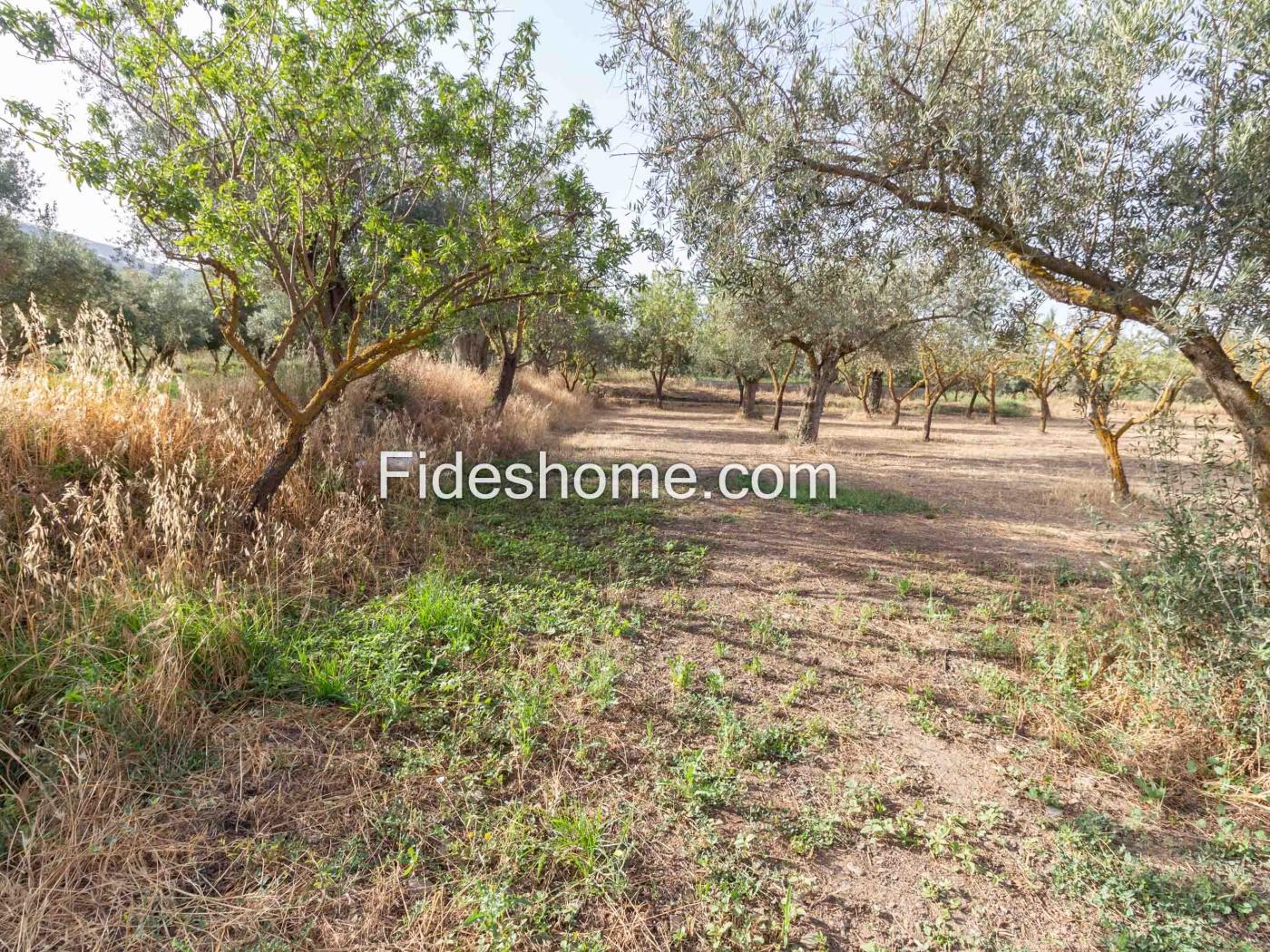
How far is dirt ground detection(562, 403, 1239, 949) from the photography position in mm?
2027

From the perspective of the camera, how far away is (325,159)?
4094 millimetres

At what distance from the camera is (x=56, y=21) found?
12.2 ft

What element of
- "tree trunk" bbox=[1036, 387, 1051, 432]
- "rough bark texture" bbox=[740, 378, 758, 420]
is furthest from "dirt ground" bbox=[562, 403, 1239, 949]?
"rough bark texture" bbox=[740, 378, 758, 420]

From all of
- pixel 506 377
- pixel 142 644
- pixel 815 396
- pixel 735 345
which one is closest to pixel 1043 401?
pixel 735 345

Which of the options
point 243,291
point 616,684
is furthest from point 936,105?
point 243,291

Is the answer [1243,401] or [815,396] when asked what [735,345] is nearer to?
[815,396]

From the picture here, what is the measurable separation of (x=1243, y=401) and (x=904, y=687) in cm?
299

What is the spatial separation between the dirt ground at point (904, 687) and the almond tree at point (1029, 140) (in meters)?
1.67

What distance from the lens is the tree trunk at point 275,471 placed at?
4762mm

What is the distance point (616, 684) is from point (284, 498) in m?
4.06

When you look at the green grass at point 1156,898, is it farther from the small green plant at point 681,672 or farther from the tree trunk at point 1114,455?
the tree trunk at point 1114,455

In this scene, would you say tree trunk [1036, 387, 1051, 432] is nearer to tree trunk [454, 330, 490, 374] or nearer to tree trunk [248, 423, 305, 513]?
tree trunk [454, 330, 490, 374]

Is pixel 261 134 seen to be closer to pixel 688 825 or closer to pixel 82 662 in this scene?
pixel 82 662

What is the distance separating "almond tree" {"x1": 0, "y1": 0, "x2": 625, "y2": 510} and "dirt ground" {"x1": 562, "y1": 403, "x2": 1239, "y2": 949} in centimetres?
370
